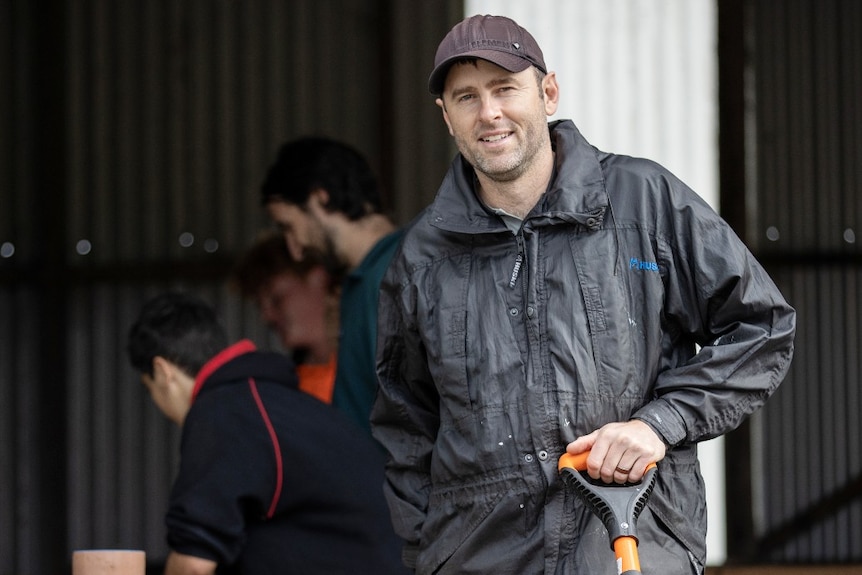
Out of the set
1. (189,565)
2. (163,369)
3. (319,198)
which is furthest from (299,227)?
(189,565)

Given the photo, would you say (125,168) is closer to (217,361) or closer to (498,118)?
(217,361)

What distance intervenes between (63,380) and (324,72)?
2054 millimetres

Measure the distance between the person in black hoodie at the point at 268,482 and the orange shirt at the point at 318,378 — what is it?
4.01ft

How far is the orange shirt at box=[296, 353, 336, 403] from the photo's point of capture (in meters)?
5.17

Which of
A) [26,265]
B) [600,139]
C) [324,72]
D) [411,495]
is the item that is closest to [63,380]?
[26,265]

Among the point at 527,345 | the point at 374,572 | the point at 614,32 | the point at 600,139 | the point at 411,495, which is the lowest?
the point at 374,572

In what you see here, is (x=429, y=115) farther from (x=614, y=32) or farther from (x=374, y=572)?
(x=374, y=572)

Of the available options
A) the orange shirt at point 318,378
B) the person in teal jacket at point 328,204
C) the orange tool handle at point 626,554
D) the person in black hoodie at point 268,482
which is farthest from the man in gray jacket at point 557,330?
the orange shirt at point 318,378

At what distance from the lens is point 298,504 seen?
12.0 ft

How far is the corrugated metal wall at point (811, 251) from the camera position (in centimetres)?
712

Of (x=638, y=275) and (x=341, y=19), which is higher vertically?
(x=341, y=19)

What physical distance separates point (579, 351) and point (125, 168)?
5.02 m

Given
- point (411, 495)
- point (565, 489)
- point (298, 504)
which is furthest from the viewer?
point (298, 504)

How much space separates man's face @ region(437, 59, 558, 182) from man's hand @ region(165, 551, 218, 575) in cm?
131
